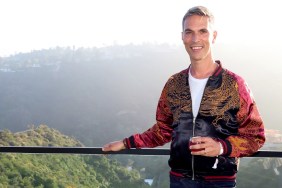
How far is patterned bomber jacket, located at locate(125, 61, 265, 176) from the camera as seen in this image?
5.33 feet

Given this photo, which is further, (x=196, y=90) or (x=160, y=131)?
(x=160, y=131)

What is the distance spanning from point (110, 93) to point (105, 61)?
17.4 feet

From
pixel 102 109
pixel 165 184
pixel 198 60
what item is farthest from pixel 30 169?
pixel 102 109

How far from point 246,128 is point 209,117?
0.51 ft

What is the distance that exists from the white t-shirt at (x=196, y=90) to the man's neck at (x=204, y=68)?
2cm

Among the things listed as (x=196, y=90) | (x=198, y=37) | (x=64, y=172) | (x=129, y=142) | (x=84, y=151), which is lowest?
(x=64, y=172)

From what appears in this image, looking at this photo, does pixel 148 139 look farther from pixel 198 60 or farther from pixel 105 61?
pixel 105 61

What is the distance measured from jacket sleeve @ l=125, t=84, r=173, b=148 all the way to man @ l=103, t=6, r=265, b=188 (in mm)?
137

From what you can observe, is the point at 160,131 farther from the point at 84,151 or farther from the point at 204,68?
the point at 84,151

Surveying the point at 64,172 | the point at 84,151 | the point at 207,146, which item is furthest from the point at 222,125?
the point at 64,172

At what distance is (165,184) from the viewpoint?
2.34 metres

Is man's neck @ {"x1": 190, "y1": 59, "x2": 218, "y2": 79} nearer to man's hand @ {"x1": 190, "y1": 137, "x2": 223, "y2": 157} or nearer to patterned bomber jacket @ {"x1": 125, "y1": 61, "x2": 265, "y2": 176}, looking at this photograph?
patterned bomber jacket @ {"x1": 125, "y1": 61, "x2": 265, "y2": 176}

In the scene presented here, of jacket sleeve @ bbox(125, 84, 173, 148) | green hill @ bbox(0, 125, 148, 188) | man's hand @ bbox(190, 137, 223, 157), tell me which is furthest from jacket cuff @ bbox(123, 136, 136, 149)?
man's hand @ bbox(190, 137, 223, 157)

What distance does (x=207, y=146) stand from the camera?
150 cm
